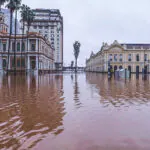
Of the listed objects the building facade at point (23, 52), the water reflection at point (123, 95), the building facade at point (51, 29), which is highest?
the building facade at point (51, 29)

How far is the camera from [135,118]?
5.84 m

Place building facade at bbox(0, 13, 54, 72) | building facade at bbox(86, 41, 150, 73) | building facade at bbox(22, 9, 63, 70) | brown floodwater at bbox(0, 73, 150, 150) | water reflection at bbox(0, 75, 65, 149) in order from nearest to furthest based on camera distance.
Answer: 1. brown floodwater at bbox(0, 73, 150, 150)
2. water reflection at bbox(0, 75, 65, 149)
3. building facade at bbox(0, 13, 54, 72)
4. building facade at bbox(86, 41, 150, 73)
5. building facade at bbox(22, 9, 63, 70)

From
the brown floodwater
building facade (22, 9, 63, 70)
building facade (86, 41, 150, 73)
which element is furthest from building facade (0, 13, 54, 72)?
building facade (22, 9, 63, 70)

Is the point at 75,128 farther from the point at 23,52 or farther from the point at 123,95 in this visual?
the point at 23,52

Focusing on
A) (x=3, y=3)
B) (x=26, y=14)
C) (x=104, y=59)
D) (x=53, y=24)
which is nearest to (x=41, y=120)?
(x=3, y=3)

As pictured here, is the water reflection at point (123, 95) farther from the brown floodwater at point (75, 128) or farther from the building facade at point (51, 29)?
the building facade at point (51, 29)

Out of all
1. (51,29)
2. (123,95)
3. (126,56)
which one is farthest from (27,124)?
(51,29)

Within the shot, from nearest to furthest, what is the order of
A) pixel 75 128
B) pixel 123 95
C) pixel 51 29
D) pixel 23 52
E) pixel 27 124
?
pixel 75 128 < pixel 27 124 < pixel 123 95 < pixel 23 52 < pixel 51 29

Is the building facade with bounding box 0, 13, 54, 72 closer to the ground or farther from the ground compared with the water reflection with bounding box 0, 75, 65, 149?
farther from the ground

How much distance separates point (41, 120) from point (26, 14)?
45756 millimetres

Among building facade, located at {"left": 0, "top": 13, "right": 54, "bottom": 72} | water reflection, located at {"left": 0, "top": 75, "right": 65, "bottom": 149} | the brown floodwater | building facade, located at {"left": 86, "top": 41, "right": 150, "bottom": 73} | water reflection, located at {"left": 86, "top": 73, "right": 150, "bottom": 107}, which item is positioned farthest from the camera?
building facade, located at {"left": 86, "top": 41, "right": 150, "bottom": 73}

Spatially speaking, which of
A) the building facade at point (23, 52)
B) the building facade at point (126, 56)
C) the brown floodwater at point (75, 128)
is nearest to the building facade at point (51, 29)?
the building facade at point (126, 56)

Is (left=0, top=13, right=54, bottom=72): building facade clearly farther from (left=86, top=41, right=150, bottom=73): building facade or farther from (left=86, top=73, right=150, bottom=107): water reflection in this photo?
(left=86, top=73, right=150, bottom=107): water reflection

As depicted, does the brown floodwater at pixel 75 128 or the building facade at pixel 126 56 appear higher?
the building facade at pixel 126 56
